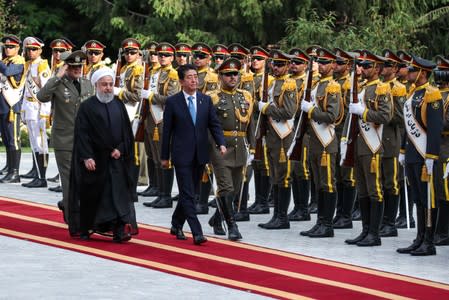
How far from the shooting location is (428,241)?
13922mm

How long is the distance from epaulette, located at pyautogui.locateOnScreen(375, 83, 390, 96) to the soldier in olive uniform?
339 cm

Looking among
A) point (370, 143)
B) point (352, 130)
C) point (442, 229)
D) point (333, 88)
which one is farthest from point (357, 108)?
point (442, 229)

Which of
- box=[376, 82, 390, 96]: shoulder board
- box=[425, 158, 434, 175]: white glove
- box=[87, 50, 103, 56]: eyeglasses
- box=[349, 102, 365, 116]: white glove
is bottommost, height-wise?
box=[425, 158, 434, 175]: white glove

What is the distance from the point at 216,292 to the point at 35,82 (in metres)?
8.90

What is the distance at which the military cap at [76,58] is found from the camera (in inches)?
606

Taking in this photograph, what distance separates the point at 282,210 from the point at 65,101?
284 centimetres

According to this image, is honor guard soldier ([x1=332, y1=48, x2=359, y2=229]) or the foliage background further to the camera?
the foliage background

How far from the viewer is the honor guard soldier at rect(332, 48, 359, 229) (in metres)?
15.8

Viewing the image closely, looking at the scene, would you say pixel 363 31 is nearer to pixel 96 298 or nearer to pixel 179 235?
pixel 179 235

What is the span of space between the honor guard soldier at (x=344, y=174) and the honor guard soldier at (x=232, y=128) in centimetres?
118

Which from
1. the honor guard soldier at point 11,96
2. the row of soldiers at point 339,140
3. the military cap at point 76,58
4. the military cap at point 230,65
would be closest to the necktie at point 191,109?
the row of soldiers at point 339,140

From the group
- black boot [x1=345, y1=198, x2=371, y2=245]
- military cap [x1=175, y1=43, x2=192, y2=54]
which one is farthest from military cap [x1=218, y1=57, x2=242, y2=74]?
military cap [x1=175, y1=43, x2=192, y2=54]

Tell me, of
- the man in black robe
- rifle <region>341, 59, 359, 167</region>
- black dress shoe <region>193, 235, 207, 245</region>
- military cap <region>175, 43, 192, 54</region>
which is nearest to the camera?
black dress shoe <region>193, 235, 207, 245</region>

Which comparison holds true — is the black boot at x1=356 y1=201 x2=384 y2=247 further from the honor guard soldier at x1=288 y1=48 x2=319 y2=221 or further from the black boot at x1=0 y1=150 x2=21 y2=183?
the black boot at x1=0 y1=150 x2=21 y2=183
